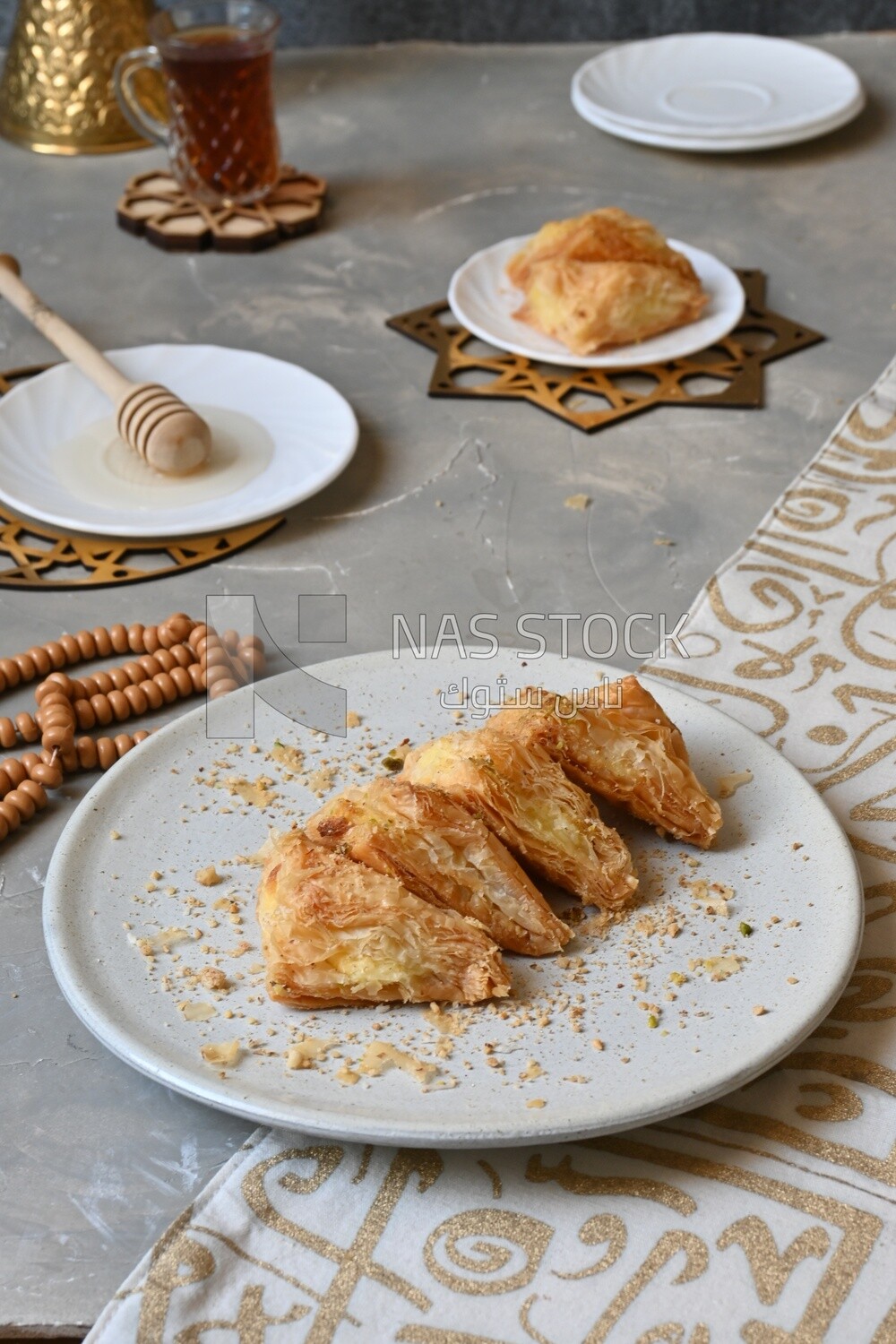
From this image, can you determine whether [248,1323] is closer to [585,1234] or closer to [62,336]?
[585,1234]

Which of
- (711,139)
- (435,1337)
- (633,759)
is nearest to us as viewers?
(435,1337)

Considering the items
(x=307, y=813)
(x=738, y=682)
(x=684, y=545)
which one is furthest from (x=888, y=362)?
(x=307, y=813)

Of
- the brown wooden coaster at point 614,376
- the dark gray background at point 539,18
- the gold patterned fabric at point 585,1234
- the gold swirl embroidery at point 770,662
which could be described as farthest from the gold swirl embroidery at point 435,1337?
the dark gray background at point 539,18

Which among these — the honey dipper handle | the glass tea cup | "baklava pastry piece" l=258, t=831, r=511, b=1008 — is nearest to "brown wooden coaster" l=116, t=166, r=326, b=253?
the glass tea cup

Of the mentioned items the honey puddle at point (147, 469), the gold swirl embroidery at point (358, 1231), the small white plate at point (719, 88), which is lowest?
the honey puddle at point (147, 469)

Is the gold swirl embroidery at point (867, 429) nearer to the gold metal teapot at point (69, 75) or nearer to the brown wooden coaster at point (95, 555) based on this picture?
the brown wooden coaster at point (95, 555)

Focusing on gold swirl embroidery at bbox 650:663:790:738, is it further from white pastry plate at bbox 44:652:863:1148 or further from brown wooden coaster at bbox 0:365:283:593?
brown wooden coaster at bbox 0:365:283:593

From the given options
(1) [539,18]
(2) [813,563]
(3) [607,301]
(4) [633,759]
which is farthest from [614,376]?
(1) [539,18]

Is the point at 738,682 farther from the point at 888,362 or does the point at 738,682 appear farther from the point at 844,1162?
the point at 888,362
